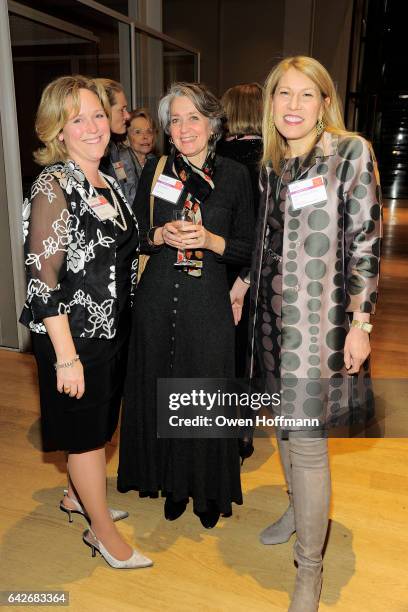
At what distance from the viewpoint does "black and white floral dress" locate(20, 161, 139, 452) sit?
1.58 meters

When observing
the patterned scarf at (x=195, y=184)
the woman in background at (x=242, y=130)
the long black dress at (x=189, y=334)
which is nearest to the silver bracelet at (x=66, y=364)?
the long black dress at (x=189, y=334)

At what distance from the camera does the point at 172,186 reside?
1.92 m

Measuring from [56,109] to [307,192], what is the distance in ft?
2.62

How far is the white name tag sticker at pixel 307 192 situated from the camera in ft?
5.05

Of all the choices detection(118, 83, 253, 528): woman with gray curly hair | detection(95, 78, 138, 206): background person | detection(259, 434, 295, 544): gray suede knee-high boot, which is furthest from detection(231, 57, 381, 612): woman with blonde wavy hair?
detection(95, 78, 138, 206): background person

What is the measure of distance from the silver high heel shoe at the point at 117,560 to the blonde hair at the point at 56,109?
4.55ft

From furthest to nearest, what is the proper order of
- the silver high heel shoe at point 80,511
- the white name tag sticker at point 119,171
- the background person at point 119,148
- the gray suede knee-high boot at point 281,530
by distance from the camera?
1. the white name tag sticker at point 119,171
2. the background person at point 119,148
3. the silver high heel shoe at point 80,511
4. the gray suede knee-high boot at point 281,530

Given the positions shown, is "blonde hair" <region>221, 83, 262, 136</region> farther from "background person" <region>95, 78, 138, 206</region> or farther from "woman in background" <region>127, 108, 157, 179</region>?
"woman in background" <region>127, 108, 157, 179</region>

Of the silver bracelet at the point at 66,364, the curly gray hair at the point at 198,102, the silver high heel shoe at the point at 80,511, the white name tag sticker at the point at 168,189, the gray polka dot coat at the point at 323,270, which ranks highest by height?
the curly gray hair at the point at 198,102

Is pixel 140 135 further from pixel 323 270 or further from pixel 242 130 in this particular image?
pixel 323 270

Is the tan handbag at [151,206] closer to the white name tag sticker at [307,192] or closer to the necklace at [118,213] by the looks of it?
the necklace at [118,213]

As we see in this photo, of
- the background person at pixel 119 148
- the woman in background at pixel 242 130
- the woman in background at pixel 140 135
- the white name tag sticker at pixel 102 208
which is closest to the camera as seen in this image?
the white name tag sticker at pixel 102 208

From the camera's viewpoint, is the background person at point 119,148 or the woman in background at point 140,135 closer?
the background person at point 119,148

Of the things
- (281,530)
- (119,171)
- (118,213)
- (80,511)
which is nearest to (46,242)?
(118,213)
